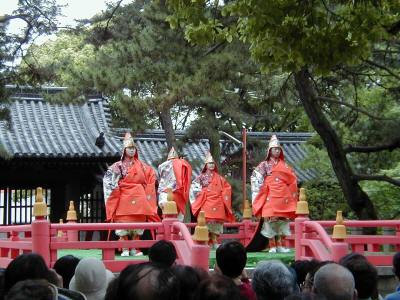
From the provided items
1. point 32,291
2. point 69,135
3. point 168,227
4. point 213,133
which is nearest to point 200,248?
point 168,227

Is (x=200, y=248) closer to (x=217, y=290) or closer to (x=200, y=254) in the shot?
(x=200, y=254)

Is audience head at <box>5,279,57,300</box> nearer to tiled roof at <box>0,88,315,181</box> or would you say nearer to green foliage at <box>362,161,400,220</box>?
tiled roof at <box>0,88,315,181</box>

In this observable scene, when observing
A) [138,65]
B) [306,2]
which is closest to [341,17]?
[306,2]

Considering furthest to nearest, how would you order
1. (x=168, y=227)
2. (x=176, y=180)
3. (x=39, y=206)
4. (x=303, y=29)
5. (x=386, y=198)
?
(x=386, y=198), (x=176, y=180), (x=168, y=227), (x=39, y=206), (x=303, y=29)

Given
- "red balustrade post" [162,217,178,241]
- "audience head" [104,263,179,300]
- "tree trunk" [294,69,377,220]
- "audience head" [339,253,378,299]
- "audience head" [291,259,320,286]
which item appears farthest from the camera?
"tree trunk" [294,69,377,220]

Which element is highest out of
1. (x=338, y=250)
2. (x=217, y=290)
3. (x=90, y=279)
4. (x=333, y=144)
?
(x=333, y=144)

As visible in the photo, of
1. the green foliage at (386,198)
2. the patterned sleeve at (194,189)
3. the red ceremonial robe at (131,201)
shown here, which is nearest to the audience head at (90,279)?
the red ceremonial robe at (131,201)

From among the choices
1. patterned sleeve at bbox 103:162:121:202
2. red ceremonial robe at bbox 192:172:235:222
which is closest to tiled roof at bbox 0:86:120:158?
red ceremonial robe at bbox 192:172:235:222

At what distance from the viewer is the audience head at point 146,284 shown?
2.80 m

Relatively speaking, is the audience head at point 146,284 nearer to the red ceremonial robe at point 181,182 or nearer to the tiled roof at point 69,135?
the red ceremonial robe at point 181,182

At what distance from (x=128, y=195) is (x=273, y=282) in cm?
832

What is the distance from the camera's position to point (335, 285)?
12.8 ft

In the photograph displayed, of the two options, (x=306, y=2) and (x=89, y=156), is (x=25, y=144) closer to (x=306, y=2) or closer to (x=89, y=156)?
(x=89, y=156)

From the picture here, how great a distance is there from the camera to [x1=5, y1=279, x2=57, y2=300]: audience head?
3004 mm
